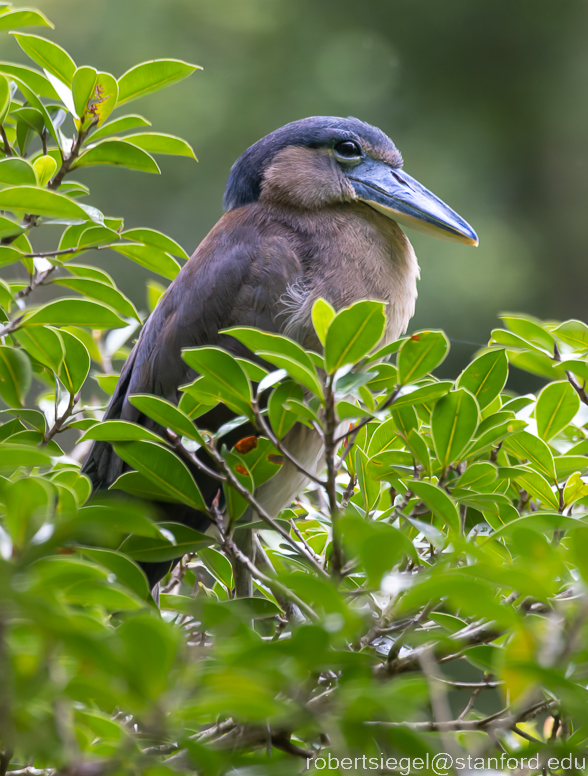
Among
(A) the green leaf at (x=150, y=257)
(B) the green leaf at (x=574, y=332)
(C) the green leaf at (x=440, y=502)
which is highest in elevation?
(A) the green leaf at (x=150, y=257)

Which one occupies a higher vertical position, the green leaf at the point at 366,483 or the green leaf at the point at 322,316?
the green leaf at the point at 322,316

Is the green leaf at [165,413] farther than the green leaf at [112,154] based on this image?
No

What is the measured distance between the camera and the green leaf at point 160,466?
54cm

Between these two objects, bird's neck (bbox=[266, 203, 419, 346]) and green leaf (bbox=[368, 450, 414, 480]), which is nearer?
green leaf (bbox=[368, 450, 414, 480])

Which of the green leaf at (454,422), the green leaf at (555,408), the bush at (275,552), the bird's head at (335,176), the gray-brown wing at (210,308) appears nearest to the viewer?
the bush at (275,552)

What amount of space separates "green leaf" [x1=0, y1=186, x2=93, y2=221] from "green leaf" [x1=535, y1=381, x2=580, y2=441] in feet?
1.44

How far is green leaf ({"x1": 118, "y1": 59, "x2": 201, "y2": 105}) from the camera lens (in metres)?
0.75

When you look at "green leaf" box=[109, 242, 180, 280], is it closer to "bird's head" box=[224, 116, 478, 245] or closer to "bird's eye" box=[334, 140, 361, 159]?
"bird's head" box=[224, 116, 478, 245]

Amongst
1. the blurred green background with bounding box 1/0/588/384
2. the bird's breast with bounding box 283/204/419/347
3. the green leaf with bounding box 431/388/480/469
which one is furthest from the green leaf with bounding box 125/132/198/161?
the blurred green background with bounding box 1/0/588/384

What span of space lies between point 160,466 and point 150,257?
34cm

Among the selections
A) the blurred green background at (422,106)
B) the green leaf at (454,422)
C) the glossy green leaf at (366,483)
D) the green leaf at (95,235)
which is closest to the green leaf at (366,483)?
the glossy green leaf at (366,483)

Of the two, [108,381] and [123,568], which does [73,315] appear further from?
[108,381]

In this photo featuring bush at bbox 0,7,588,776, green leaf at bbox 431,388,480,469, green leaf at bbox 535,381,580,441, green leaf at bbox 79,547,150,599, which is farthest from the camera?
green leaf at bbox 535,381,580,441

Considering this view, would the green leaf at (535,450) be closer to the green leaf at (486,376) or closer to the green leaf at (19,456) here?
the green leaf at (486,376)
